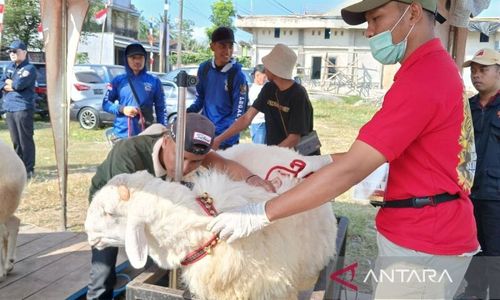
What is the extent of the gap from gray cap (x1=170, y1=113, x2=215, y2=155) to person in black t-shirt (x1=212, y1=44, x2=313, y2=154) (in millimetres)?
1466

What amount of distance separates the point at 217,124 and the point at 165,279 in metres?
2.52

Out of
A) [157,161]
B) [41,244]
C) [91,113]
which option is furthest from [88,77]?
[157,161]

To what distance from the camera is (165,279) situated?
228cm

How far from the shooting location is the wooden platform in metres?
3.11

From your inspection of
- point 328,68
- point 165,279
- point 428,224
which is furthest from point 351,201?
point 328,68

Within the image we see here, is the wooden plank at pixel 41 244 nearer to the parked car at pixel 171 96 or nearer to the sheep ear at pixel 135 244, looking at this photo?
the sheep ear at pixel 135 244

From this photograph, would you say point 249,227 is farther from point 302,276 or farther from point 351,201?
point 351,201

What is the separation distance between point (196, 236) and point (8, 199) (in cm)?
219

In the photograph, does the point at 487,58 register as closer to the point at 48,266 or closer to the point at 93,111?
the point at 48,266

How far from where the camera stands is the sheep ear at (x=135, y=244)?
5.91 ft

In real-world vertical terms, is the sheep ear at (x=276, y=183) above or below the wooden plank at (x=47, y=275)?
above

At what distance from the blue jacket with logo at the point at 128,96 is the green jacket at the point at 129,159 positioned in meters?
2.08

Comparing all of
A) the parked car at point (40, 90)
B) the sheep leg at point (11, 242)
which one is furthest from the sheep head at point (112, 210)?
the parked car at point (40, 90)

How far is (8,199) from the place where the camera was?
132 inches
